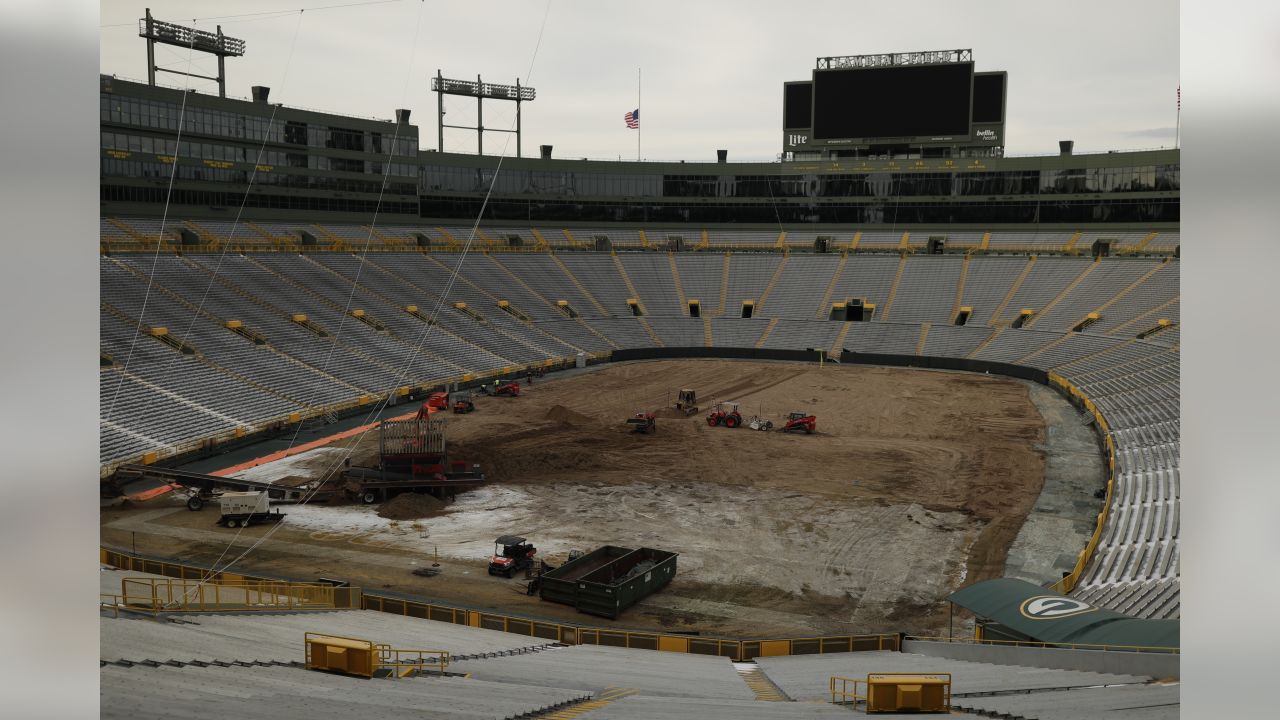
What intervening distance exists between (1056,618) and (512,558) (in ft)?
41.9

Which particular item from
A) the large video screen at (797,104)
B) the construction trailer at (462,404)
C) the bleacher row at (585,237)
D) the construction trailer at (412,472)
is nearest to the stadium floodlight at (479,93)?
the bleacher row at (585,237)

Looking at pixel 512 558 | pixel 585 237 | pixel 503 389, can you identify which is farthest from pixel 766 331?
pixel 512 558

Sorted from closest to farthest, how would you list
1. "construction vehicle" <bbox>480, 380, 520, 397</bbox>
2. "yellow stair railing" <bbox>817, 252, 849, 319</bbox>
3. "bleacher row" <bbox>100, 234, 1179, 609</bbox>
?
"bleacher row" <bbox>100, 234, 1179, 609</bbox> → "construction vehicle" <bbox>480, 380, 520, 397</bbox> → "yellow stair railing" <bbox>817, 252, 849, 319</bbox>

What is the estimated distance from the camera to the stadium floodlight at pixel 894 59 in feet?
216

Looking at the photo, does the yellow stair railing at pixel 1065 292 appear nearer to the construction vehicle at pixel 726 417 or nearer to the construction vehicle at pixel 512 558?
the construction vehicle at pixel 726 417

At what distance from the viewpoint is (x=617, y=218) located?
80.9 meters

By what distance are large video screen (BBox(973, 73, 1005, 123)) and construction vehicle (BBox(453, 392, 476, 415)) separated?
4788 cm

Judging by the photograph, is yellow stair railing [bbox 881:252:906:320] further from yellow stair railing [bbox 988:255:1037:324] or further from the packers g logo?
the packers g logo

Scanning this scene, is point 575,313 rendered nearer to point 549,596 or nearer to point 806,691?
point 549,596

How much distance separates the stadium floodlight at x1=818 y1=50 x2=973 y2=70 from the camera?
216 feet

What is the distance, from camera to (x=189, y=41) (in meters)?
59.9

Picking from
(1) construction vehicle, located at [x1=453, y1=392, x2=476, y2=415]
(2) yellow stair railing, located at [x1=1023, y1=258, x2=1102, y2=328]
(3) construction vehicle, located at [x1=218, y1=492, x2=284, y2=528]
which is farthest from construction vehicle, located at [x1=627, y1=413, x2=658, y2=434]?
(2) yellow stair railing, located at [x1=1023, y1=258, x2=1102, y2=328]

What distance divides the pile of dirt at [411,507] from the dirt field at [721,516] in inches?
13.6
